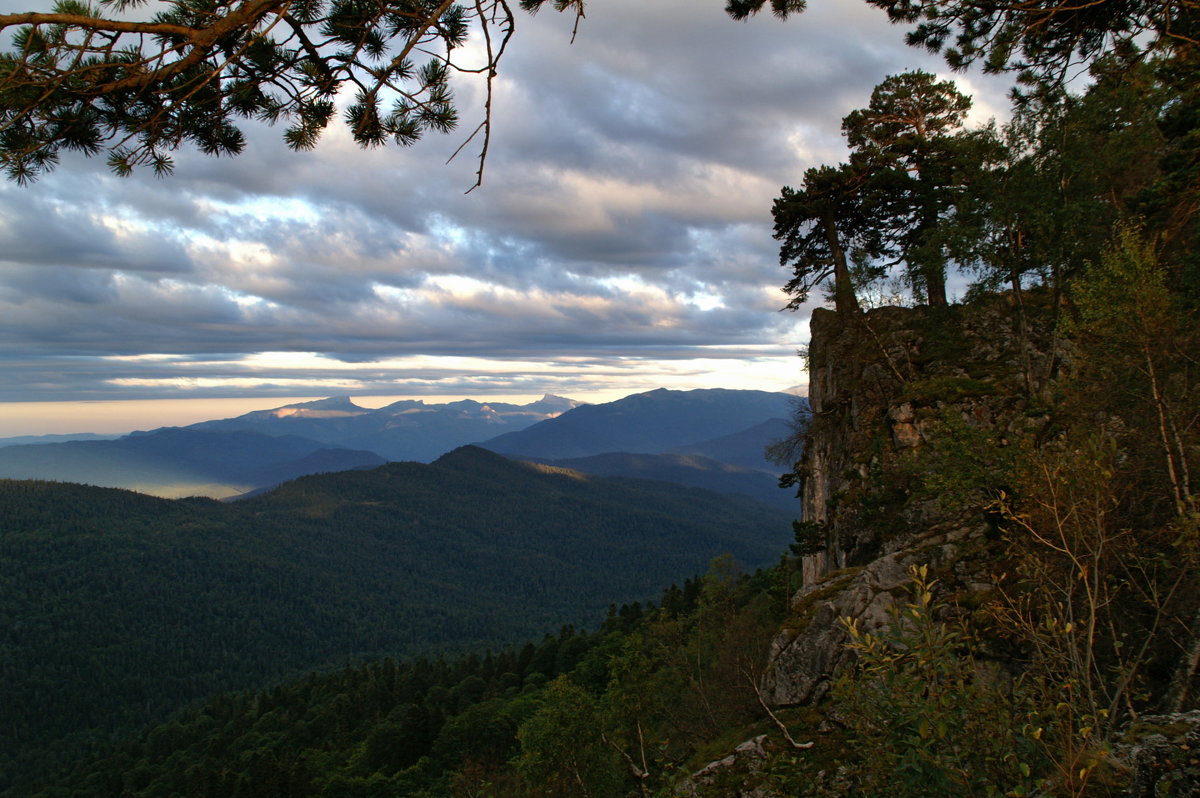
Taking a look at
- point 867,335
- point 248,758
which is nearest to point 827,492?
point 867,335

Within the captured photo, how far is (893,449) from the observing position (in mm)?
25281

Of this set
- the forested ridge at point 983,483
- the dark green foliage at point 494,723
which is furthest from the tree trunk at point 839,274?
the dark green foliage at point 494,723

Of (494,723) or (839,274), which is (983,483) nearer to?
(839,274)

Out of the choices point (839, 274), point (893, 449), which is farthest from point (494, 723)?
point (839, 274)

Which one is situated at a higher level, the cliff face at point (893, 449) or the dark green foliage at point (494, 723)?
the cliff face at point (893, 449)

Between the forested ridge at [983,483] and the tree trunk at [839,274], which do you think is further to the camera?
the tree trunk at [839,274]

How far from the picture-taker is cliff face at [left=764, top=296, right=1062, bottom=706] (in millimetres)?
16688

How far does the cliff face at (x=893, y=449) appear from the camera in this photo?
54.7ft

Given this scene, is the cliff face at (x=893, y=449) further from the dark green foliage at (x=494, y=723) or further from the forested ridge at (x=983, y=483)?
the dark green foliage at (x=494, y=723)

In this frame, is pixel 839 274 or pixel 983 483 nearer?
pixel 983 483

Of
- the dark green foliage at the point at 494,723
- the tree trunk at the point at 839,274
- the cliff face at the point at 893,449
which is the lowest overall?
the dark green foliage at the point at 494,723

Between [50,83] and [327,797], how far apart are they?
77768 millimetres

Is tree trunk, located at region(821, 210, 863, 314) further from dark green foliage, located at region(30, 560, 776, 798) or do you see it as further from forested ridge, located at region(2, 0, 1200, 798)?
dark green foliage, located at region(30, 560, 776, 798)

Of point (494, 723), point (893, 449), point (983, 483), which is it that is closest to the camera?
point (983, 483)
